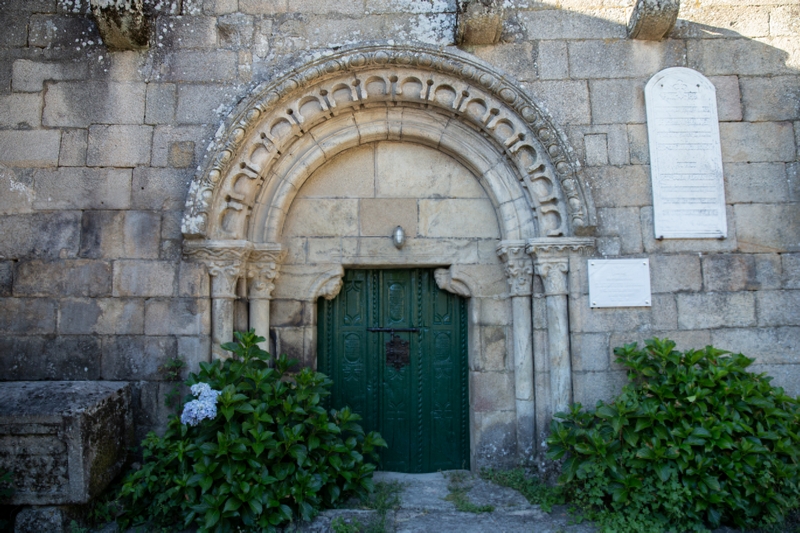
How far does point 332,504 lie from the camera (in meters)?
3.48

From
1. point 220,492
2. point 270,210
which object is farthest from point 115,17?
point 220,492

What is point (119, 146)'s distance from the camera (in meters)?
4.03

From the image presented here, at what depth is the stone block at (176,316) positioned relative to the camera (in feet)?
12.8

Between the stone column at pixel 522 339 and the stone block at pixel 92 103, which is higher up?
the stone block at pixel 92 103

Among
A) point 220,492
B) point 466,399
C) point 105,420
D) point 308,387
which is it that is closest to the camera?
point 220,492

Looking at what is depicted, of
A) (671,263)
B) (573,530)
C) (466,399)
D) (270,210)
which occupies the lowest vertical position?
(573,530)

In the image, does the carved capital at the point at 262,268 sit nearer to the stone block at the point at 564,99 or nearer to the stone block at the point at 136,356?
the stone block at the point at 136,356

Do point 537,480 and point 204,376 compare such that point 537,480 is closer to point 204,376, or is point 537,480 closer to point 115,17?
point 204,376

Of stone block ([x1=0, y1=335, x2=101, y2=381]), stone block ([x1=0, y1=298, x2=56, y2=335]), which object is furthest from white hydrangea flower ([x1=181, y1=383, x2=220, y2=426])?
stone block ([x1=0, y1=298, x2=56, y2=335])

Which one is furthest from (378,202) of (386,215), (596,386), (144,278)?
(596,386)

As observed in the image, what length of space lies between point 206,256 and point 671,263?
343 centimetres

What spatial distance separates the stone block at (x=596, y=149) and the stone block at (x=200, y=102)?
8.97 feet

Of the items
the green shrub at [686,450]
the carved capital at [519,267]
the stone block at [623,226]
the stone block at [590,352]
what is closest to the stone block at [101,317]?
the carved capital at [519,267]

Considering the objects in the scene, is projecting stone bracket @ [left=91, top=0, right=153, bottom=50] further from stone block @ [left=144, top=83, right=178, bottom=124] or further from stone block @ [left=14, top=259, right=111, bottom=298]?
stone block @ [left=14, top=259, right=111, bottom=298]
